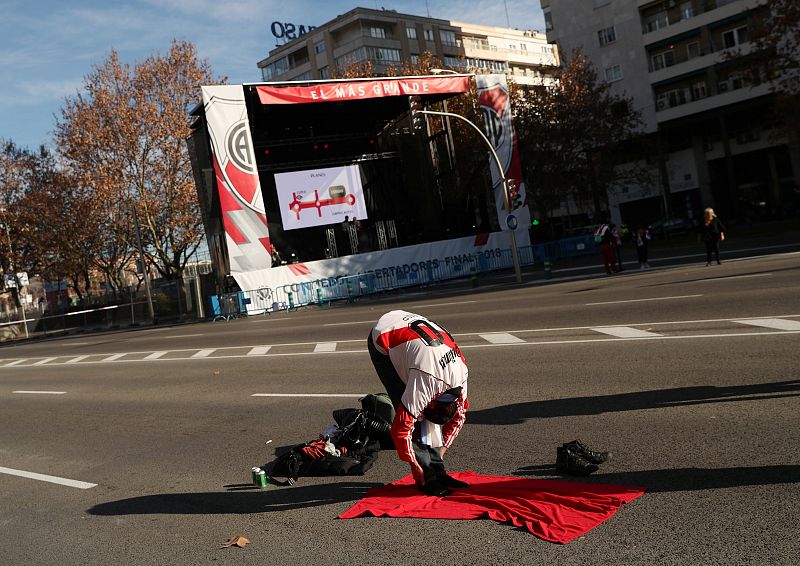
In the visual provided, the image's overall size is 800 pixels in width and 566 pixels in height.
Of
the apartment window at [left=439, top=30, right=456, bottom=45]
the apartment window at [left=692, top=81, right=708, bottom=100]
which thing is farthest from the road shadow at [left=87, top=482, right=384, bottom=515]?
the apartment window at [left=439, top=30, right=456, bottom=45]

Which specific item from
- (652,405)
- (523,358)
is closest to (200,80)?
(523,358)

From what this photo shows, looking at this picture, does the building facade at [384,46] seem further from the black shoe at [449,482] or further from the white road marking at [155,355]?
the black shoe at [449,482]

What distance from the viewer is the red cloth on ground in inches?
192

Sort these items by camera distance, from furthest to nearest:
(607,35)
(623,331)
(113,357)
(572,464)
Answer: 1. (607,35)
2. (113,357)
3. (623,331)
4. (572,464)

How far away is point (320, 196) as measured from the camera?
3597 cm

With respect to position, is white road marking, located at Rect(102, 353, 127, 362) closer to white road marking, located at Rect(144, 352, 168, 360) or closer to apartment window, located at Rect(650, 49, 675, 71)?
white road marking, located at Rect(144, 352, 168, 360)

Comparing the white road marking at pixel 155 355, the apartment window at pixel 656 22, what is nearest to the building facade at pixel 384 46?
the apartment window at pixel 656 22

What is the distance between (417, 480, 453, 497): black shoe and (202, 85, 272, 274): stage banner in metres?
26.8

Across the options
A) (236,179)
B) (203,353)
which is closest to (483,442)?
(203,353)

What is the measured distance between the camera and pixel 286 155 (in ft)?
121

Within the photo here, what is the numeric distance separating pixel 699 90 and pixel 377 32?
1513 inches

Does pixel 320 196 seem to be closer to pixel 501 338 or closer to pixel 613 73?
pixel 501 338

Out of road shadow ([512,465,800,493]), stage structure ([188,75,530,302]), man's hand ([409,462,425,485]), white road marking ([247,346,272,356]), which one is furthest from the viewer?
→ stage structure ([188,75,530,302])

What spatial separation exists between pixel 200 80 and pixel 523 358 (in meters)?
39.4
